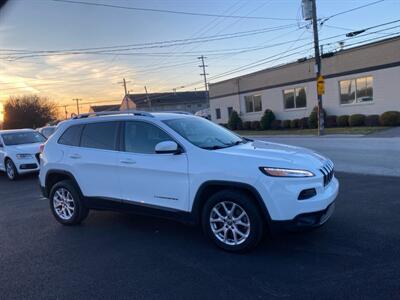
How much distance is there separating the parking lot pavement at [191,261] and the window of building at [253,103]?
32.3 m

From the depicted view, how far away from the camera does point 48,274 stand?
177 inches

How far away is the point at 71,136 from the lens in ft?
21.0

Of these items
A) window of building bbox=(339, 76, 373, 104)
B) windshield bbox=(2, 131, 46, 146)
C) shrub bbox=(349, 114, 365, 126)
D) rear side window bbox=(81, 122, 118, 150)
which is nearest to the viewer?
rear side window bbox=(81, 122, 118, 150)

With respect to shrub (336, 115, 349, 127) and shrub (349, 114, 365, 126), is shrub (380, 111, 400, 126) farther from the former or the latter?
shrub (336, 115, 349, 127)

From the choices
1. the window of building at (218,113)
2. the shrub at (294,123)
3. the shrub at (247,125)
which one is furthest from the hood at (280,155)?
the window of building at (218,113)

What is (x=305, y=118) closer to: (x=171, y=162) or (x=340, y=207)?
(x=340, y=207)

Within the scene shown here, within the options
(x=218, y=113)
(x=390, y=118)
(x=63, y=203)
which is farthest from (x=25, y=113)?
(x=63, y=203)

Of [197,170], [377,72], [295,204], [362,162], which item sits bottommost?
[362,162]

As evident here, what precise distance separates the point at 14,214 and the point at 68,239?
2.52 m

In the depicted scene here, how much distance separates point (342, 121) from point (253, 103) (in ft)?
41.6

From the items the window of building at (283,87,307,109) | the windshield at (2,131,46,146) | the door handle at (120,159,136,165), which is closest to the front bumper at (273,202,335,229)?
the door handle at (120,159,136,165)

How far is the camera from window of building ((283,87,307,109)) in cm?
3281

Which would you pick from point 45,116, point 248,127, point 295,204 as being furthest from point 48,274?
point 45,116

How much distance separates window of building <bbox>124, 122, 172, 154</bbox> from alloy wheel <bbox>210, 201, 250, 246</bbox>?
→ 117 centimetres
